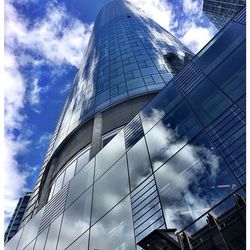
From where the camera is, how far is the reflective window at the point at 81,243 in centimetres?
1338

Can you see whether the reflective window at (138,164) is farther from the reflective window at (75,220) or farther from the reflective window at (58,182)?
the reflective window at (58,182)

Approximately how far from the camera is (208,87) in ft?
40.6

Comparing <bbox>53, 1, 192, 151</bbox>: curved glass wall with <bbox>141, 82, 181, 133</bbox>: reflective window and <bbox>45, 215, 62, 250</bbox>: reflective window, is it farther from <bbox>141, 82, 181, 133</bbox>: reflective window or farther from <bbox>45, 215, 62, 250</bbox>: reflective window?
<bbox>45, 215, 62, 250</bbox>: reflective window

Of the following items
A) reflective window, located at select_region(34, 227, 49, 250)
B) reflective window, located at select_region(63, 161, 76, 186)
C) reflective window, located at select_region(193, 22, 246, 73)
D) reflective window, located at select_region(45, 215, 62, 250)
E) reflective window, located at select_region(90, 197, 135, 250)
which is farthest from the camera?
reflective window, located at select_region(63, 161, 76, 186)

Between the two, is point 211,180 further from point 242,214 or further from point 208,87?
point 208,87

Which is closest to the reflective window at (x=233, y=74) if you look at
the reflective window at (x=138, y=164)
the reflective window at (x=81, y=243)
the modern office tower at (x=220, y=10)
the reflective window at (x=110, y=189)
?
the reflective window at (x=138, y=164)

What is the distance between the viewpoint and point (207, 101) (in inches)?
470

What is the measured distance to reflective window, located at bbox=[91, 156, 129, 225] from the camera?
13.7m

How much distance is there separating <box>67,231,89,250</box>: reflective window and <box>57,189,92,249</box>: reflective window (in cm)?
34

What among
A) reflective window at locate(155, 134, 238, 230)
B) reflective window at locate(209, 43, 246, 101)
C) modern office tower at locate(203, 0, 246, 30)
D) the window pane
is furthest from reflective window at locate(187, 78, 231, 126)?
modern office tower at locate(203, 0, 246, 30)

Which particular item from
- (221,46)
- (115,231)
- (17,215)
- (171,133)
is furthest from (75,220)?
(17,215)

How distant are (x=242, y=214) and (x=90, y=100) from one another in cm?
2752

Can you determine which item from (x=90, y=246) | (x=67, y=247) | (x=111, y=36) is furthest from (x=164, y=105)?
(x=111, y=36)

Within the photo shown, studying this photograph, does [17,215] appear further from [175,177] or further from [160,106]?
[175,177]
